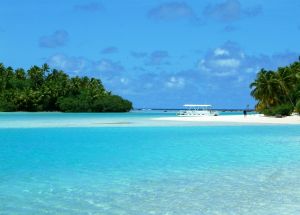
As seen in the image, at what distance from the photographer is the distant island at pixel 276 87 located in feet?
204

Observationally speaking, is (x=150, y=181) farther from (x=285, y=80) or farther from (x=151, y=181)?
(x=285, y=80)

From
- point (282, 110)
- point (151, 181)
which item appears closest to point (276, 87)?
point (282, 110)

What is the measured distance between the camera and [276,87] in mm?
65062

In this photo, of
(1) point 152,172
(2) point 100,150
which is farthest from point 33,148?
(1) point 152,172

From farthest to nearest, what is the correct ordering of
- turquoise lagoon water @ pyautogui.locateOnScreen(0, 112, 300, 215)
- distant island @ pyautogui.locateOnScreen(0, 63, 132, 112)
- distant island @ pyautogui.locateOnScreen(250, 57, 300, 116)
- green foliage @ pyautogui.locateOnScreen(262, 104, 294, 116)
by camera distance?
distant island @ pyautogui.locateOnScreen(0, 63, 132, 112)
distant island @ pyautogui.locateOnScreen(250, 57, 300, 116)
green foliage @ pyautogui.locateOnScreen(262, 104, 294, 116)
turquoise lagoon water @ pyautogui.locateOnScreen(0, 112, 300, 215)

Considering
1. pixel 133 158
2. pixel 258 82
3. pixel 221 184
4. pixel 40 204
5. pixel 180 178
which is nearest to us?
pixel 40 204

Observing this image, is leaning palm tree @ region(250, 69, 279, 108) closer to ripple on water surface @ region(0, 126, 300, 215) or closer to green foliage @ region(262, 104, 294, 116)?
green foliage @ region(262, 104, 294, 116)

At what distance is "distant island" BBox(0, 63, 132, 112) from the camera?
10831cm

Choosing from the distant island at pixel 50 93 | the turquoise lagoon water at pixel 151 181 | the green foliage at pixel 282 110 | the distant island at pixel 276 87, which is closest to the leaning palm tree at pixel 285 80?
the distant island at pixel 276 87

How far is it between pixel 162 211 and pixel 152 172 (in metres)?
4.97

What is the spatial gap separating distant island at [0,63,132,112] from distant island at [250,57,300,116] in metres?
54.2

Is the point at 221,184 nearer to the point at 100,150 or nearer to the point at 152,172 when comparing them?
the point at 152,172

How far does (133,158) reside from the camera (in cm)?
1720

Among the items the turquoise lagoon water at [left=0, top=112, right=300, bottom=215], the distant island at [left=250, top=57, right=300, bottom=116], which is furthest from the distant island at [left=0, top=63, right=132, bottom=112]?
the turquoise lagoon water at [left=0, top=112, right=300, bottom=215]
